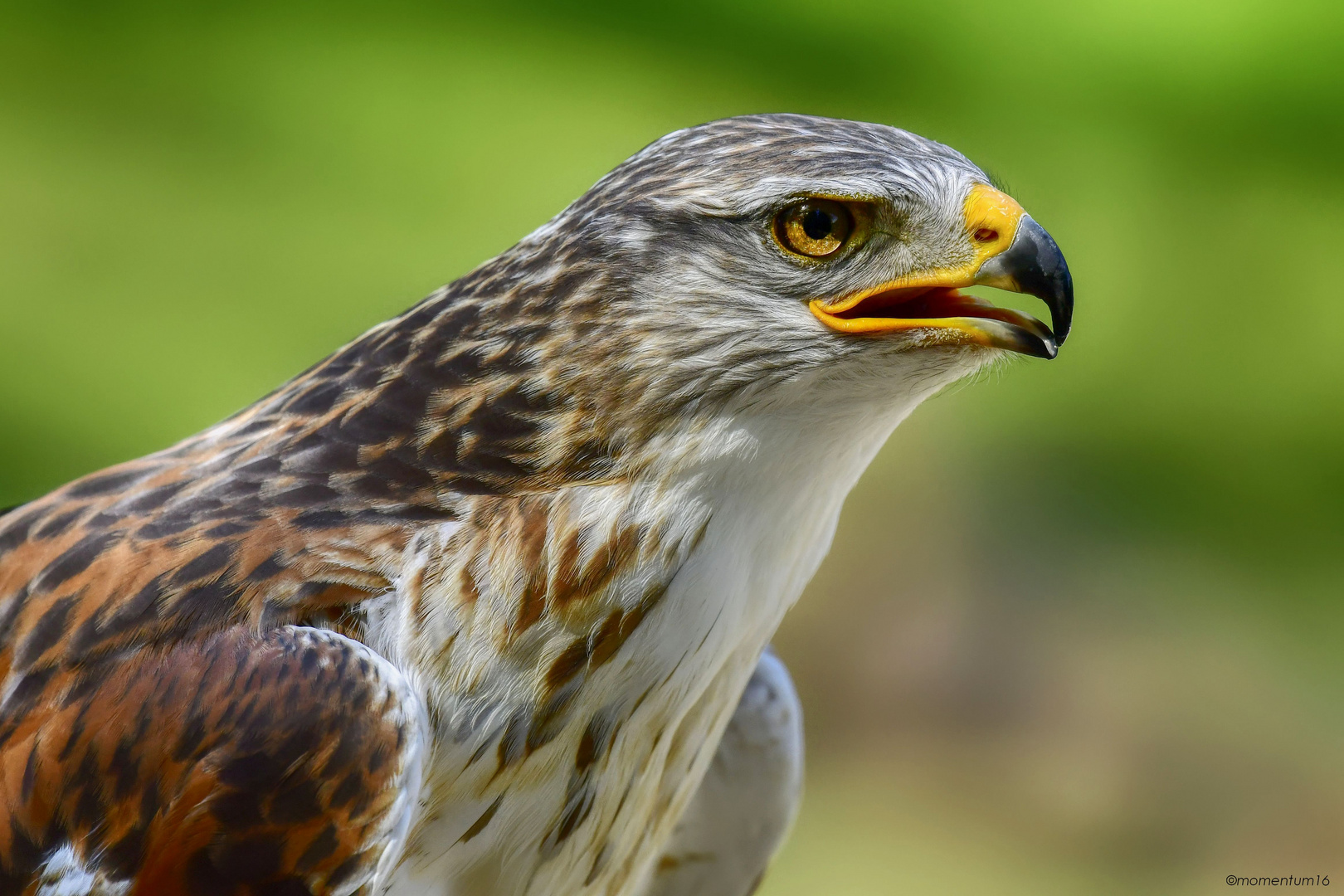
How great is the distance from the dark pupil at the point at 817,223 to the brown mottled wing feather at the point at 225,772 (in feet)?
1.84

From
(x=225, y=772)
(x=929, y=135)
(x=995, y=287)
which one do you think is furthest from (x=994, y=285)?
(x=929, y=135)

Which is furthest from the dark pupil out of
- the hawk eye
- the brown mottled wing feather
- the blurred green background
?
the blurred green background

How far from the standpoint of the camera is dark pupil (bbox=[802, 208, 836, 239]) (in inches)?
45.8

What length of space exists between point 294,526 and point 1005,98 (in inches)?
132

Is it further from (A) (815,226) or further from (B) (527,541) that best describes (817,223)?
(B) (527,541)

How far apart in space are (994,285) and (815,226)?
0.18 meters

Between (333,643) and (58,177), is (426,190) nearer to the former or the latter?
(58,177)

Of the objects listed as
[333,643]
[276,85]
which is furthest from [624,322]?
[276,85]

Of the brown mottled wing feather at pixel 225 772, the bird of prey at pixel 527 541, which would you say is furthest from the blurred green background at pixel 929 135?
the brown mottled wing feather at pixel 225 772

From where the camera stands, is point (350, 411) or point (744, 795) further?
point (744, 795)

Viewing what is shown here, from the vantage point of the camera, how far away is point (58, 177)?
376cm

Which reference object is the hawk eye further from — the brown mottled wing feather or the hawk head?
the brown mottled wing feather

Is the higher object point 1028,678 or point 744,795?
point 744,795

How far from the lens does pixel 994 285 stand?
1181mm
